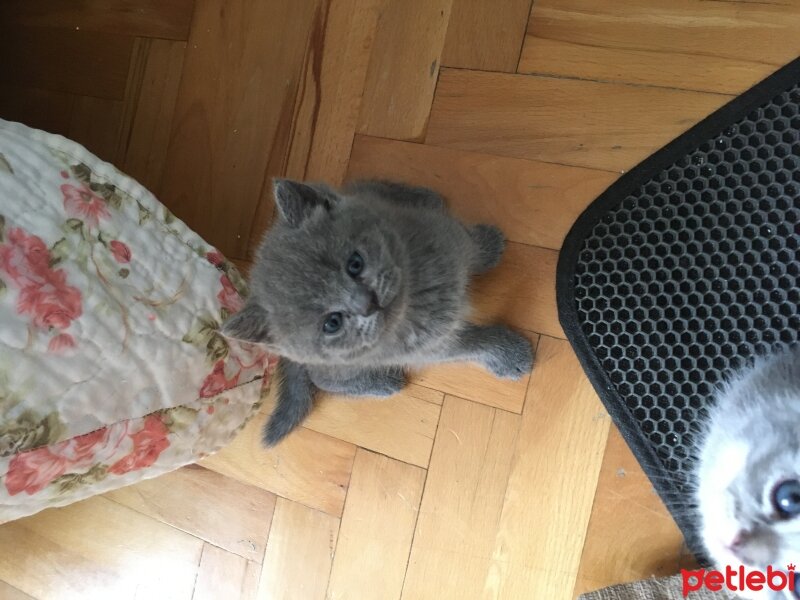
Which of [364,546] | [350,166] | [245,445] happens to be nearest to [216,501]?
[245,445]

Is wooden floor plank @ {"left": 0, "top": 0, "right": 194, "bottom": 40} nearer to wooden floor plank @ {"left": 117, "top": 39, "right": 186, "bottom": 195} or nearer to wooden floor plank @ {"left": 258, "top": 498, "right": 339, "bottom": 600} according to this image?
wooden floor plank @ {"left": 117, "top": 39, "right": 186, "bottom": 195}

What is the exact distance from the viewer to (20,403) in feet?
2.72

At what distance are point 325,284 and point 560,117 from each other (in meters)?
0.59

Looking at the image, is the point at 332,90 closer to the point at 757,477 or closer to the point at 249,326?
the point at 249,326

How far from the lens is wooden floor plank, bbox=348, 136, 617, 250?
1.17 m

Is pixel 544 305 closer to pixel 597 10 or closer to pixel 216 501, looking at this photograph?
pixel 597 10

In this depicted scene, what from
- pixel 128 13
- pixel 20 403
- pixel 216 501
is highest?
pixel 128 13

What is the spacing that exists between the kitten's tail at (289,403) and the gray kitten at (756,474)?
73 centimetres

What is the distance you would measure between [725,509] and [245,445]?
98cm

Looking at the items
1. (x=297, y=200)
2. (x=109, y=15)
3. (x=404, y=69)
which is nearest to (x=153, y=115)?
(x=109, y=15)

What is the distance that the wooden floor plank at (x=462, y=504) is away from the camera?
1197mm

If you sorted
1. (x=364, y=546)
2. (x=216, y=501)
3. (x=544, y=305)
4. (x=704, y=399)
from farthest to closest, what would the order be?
1. (x=216, y=501)
2. (x=364, y=546)
3. (x=544, y=305)
4. (x=704, y=399)

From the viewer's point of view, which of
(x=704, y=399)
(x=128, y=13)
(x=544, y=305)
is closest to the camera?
(x=704, y=399)

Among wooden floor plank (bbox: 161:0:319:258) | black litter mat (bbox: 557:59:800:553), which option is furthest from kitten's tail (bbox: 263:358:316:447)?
black litter mat (bbox: 557:59:800:553)
